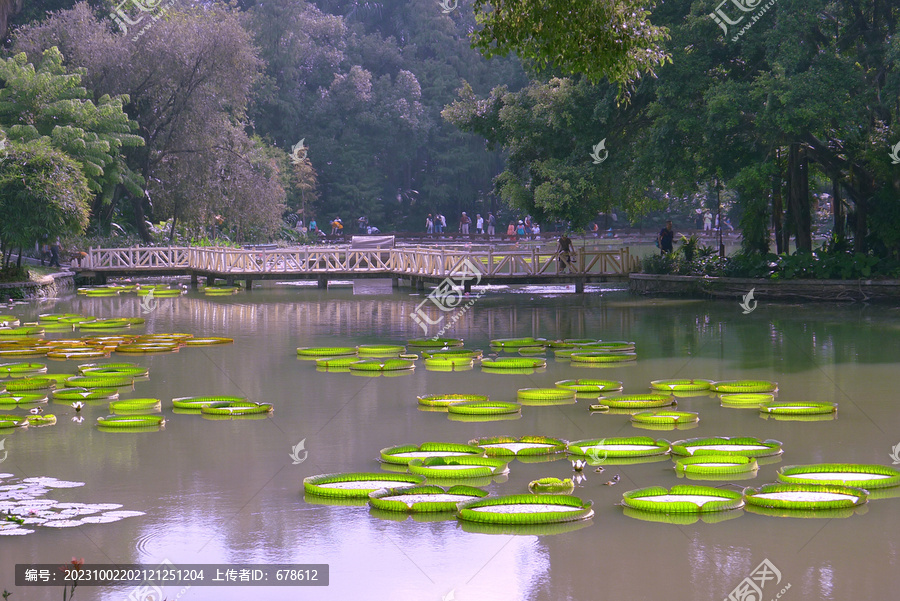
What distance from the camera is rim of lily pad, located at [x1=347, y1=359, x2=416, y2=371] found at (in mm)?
12875

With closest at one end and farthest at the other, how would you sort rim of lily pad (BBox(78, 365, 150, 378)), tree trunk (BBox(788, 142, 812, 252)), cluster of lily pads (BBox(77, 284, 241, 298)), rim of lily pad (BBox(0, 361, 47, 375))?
rim of lily pad (BBox(78, 365, 150, 378)), rim of lily pad (BBox(0, 361, 47, 375)), tree trunk (BBox(788, 142, 812, 252)), cluster of lily pads (BBox(77, 284, 241, 298))

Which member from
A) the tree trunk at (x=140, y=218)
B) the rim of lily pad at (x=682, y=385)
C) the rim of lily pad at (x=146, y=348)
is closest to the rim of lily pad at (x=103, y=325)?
the rim of lily pad at (x=146, y=348)

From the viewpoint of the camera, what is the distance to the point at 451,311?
2177 cm

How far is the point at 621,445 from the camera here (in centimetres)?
803

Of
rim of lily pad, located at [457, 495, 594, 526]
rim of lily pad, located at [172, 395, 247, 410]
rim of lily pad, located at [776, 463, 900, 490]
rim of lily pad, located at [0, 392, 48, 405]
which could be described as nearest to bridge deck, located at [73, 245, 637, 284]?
rim of lily pad, located at [172, 395, 247, 410]

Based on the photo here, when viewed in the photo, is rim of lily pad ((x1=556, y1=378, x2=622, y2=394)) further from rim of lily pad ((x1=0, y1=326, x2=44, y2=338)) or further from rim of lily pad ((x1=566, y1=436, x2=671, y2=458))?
rim of lily pad ((x1=0, y1=326, x2=44, y2=338))

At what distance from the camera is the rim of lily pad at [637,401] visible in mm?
9836

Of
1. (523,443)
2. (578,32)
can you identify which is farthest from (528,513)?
(578,32)

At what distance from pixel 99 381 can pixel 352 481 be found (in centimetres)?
544

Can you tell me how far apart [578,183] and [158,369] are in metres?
13.8

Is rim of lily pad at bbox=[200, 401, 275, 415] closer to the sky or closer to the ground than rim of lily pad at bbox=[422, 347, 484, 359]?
closer to the ground

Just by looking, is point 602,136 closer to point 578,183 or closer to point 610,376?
point 578,183

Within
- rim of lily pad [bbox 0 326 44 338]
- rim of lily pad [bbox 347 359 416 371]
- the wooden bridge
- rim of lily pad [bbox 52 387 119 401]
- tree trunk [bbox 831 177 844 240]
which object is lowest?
rim of lily pad [bbox 52 387 119 401]
